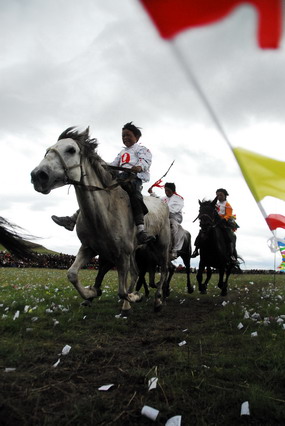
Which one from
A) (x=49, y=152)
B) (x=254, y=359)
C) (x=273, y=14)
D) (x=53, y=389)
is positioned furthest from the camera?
(x=49, y=152)

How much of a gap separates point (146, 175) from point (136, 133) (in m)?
1.24

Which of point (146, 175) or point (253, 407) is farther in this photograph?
point (146, 175)

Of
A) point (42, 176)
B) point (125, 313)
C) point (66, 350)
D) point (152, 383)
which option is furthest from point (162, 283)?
point (152, 383)

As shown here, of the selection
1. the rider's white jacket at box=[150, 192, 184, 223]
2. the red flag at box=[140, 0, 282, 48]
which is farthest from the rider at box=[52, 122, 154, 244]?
the red flag at box=[140, 0, 282, 48]

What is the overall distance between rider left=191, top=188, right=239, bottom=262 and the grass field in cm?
665

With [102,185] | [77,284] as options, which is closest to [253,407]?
[77,284]

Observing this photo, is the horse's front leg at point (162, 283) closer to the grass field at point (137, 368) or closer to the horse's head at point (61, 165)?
the grass field at point (137, 368)

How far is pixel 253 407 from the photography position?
3477 millimetres

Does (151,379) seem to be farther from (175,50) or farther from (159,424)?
(175,50)

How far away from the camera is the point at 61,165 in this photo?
667cm

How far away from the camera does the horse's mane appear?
756 centimetres

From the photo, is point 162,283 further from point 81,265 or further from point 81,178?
point 81,178

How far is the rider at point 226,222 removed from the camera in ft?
48.3

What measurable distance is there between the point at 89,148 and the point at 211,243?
7.92 meters
